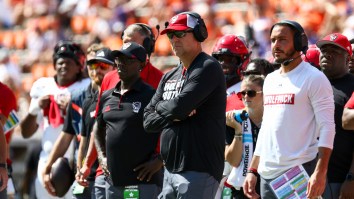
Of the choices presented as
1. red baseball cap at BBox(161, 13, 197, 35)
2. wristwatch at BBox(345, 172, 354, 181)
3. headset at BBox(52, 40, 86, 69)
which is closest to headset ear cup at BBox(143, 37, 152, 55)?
red baseball cap at BBox(161, 13, 197, 35)

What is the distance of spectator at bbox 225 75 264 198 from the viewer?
790 cm

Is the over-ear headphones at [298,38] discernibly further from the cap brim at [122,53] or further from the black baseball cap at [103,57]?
the black baseball cap at [103,57]

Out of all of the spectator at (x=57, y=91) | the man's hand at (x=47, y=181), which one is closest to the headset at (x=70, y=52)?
the spectator at (x=57, y=91)

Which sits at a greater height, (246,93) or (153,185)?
(246,93)

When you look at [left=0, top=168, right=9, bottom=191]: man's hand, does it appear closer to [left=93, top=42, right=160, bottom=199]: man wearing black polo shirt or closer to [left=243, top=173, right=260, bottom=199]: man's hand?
[left=93, top=42, right=160, bottom=199]: man wearing black polo shirt

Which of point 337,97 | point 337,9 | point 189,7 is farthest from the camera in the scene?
point 189,7

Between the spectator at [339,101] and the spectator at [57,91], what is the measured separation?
3566 millimetres

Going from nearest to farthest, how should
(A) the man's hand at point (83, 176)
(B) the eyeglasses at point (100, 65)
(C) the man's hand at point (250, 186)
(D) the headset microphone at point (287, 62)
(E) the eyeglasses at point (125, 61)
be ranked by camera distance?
(D) the headset microphone at point (287, 62)
(C) the man's hand at point (250, 186)
(E) the eyeglasses at point (125, 61)
(A) the man's hand at point (83, 176)
(B) the eyeglasses at point (100, 65)

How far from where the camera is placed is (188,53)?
7059 mm

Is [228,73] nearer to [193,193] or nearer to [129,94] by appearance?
[129,94]

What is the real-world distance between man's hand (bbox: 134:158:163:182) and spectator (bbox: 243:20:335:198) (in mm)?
A: 1299

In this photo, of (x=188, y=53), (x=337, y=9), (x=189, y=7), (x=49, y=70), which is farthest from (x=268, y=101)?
(x=49, y=70)

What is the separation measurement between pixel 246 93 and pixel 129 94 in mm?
1015

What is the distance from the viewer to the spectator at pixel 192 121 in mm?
6816
